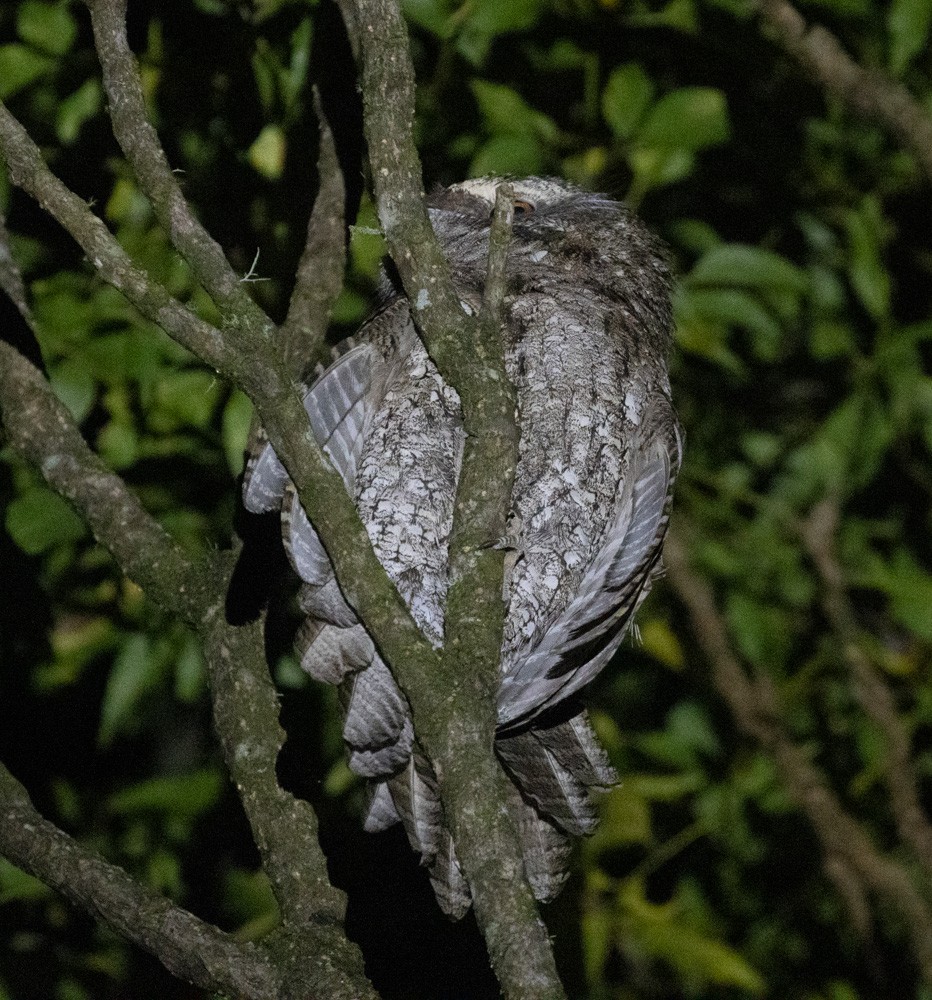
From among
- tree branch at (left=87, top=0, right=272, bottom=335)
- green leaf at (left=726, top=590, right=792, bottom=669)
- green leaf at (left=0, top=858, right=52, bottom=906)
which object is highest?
tree branch at (left=87, top=0, right=272, bottom=335)

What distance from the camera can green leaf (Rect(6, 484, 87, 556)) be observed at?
226 centimetres

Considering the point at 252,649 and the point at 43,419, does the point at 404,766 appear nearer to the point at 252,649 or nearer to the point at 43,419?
the point at 252,649

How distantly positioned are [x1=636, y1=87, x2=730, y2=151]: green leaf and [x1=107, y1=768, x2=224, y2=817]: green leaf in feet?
5.18

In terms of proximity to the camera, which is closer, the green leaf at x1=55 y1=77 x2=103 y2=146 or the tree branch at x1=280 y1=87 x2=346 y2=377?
the tree branch at x1=280 y1=87 x2=346 y2=377

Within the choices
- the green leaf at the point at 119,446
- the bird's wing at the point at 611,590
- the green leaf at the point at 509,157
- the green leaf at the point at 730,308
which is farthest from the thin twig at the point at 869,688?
the green leaf at the point at 119,446

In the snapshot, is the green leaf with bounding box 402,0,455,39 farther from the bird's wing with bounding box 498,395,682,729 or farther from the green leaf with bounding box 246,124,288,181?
the bird's wing with bounding box 498,395,682,729

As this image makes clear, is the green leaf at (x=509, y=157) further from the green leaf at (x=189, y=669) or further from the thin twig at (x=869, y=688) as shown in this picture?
the thin twig at (x=869, y=688)

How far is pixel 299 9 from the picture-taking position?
2418 mm

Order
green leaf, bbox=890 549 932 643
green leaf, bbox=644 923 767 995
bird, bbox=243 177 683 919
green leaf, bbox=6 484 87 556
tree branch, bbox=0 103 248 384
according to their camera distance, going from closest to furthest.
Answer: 1. tree branch, bbox=0 103 248 384
2. bird, bbox=243 177 683 919
3. green leaf, bbox=6 484 87 556
4. green leaf, bbox=644 923 767 995
5. green leaf, bbox=890 549 932 643

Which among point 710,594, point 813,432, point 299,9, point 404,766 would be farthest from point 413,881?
point 813,432

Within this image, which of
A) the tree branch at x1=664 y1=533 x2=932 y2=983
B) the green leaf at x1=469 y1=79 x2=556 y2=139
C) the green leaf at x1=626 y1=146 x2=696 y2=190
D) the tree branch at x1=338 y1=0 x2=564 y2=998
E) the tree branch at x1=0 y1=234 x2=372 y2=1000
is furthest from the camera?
the tree branch at x1=664 y1=533 x2=932 y2=983

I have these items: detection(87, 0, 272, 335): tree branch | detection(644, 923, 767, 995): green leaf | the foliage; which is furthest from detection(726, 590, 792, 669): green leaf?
detection(87, 0, 272, 335): tree branch

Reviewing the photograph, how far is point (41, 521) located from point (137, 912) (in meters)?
0.83

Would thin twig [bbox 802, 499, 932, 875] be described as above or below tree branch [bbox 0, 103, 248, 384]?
below
